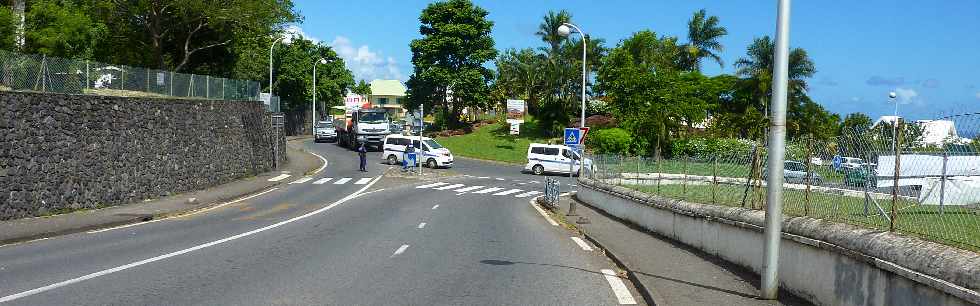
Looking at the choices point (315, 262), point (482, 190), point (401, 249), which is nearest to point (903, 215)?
point (315, 262)

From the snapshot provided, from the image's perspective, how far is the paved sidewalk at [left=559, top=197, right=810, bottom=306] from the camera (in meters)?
9.29

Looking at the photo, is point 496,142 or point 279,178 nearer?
point 279,178

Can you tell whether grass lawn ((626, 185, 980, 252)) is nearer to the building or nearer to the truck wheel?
the truck wheel

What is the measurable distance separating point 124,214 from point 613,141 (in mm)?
41517

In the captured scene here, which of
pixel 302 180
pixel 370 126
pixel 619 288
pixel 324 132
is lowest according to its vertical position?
pixel 302 180

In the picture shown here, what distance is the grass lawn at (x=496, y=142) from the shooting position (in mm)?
62062

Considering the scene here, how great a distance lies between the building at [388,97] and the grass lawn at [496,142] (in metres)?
74.6

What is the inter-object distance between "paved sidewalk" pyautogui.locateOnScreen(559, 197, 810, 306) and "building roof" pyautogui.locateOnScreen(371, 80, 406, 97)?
13975 centimetres

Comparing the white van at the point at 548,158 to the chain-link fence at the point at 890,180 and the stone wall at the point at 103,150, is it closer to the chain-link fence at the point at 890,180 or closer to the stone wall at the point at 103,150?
the stone wall at the point at 103,150

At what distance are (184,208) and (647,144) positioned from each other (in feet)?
132

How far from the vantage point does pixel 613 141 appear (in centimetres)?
5844

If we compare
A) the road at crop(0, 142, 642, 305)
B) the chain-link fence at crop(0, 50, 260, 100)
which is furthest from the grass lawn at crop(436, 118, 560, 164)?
the road at crop(0, 142, 642, 305)

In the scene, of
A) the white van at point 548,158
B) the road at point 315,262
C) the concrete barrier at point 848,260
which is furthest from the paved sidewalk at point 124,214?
the white van at point 548,158

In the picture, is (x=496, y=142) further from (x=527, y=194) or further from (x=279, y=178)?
(x=527, y=194)
